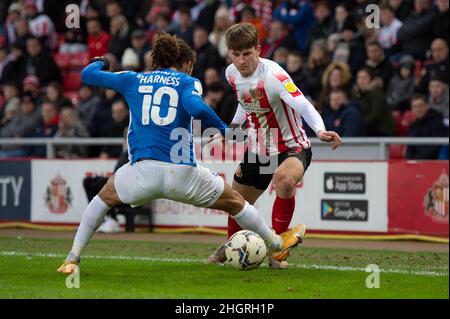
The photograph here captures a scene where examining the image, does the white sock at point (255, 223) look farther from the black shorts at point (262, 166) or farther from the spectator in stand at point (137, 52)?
the spectator in stand at point (137, 52)

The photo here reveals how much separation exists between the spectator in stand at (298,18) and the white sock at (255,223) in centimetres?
928

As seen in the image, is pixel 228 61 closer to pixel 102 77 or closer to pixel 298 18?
pixel 298 18

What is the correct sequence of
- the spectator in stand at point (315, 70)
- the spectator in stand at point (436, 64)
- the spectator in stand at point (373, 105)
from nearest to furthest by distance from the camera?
the spectator in stand at point (373, 105), the spectator in stand at point (436, 64), the spectator in stand at point (315, 70)

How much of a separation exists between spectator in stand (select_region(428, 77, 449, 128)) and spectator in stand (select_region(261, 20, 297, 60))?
3.39m

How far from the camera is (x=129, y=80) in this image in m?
9.42

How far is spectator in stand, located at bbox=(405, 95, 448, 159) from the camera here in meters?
15.4

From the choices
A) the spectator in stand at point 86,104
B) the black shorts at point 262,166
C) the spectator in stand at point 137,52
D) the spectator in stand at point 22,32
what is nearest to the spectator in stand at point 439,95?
the black shorts at point 262,166

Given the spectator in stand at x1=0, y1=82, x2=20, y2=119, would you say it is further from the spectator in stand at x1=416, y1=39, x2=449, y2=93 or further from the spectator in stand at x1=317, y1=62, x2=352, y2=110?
the spectator in stand at x1=416, y1=39, x2=449, y2=93

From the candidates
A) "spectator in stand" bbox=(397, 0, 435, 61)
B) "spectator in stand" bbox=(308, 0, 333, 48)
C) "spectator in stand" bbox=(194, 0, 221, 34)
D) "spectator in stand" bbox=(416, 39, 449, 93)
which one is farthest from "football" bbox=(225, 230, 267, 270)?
"spectator in stand" bbox=(194, 0, 221, 34)

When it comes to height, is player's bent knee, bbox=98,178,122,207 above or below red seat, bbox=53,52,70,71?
below

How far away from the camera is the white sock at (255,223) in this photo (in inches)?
381

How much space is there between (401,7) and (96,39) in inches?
263

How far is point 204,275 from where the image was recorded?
9.98 meters

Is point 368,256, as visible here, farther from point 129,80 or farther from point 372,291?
point 129,80
